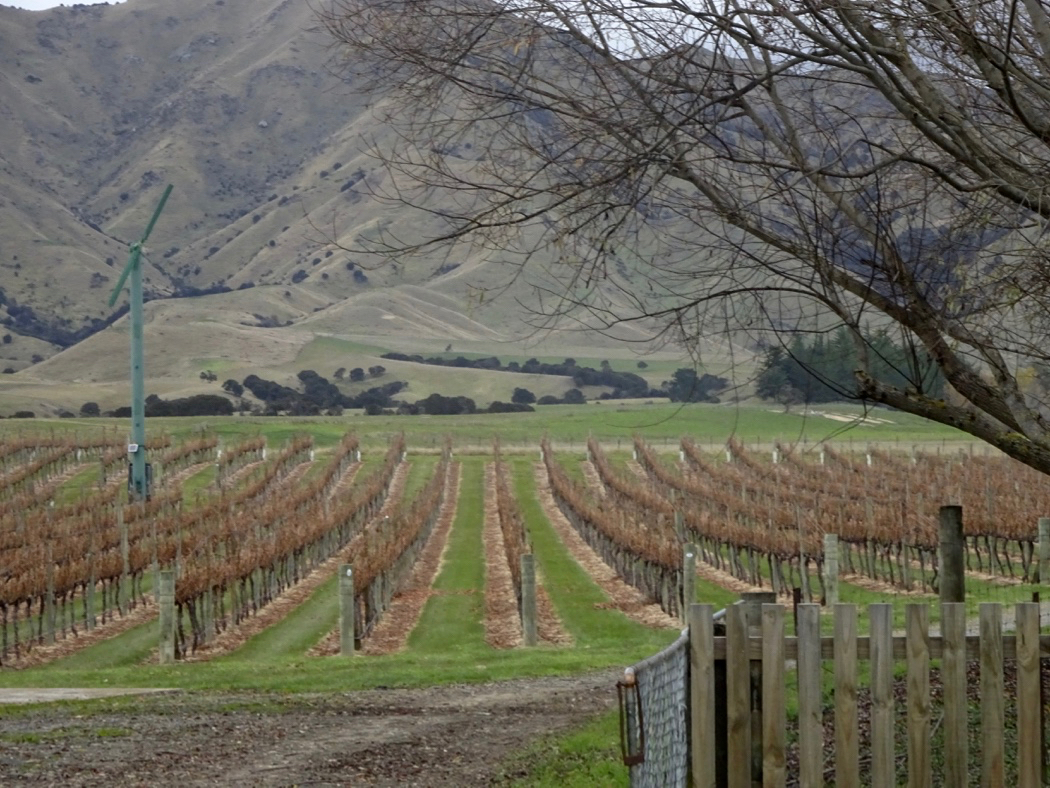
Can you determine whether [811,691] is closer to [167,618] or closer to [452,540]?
[167,618]

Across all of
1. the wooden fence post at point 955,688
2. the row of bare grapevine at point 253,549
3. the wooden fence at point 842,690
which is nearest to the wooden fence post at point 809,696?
the wooden fence at point 842,690

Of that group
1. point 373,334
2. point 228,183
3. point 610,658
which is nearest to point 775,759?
point 610,658

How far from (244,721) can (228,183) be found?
186 m

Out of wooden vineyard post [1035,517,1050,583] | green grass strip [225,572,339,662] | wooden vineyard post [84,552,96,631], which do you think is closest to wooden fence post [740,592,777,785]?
green grass strip [225,572,339,662]

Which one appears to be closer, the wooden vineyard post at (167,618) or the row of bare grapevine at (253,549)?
the wooden vineyard post at (167,618)

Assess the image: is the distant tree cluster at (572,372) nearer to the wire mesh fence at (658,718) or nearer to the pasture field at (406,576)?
the pasture field at (406,576)

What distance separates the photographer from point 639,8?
587cm

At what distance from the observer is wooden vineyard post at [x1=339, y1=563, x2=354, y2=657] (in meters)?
16.1

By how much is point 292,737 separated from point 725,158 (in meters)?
4.18

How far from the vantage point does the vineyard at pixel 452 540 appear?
19625 mm

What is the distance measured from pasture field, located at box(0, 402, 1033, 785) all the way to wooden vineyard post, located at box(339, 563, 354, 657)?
0.49 metres

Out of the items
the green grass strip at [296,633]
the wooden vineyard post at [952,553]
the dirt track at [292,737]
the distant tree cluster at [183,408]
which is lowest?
the green grass strip at [296,633]

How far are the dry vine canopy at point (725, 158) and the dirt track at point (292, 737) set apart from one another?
258cm

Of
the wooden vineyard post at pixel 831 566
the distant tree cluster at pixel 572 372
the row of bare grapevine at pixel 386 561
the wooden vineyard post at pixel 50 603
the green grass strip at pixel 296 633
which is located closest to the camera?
the green grass strip at pixel 296 633
